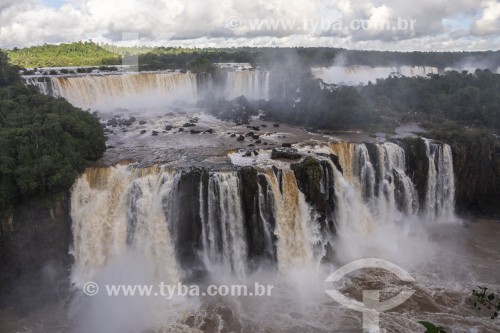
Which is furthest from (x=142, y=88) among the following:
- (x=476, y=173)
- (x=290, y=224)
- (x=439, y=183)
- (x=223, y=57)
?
(x=476, y=173)

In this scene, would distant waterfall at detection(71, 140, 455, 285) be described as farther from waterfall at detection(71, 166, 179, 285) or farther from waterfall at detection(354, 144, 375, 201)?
waterfall at detection(354, 144, 375, 201)

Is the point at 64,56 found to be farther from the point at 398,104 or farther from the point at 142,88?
the point at 398,104

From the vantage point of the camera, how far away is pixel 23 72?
33188 mm

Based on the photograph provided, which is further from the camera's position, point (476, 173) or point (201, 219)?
point (476, 173)

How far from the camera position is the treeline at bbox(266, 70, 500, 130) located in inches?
1081

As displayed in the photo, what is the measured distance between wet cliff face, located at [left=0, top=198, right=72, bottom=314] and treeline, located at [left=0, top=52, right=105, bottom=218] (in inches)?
23.0

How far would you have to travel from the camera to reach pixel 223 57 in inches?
2219

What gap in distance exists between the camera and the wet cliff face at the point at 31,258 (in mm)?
15625

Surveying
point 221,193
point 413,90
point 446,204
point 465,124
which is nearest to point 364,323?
point 221,193

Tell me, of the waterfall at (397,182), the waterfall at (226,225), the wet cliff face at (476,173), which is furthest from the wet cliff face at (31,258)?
the wet cliff face at (476,173)

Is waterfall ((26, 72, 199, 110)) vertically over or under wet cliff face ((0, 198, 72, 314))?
over

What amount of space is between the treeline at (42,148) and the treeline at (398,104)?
1411cm

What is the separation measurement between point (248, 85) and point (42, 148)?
83.6ft

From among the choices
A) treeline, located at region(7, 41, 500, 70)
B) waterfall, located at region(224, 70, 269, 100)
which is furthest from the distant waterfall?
treeline, located at region(7, 41, 500, 70)
